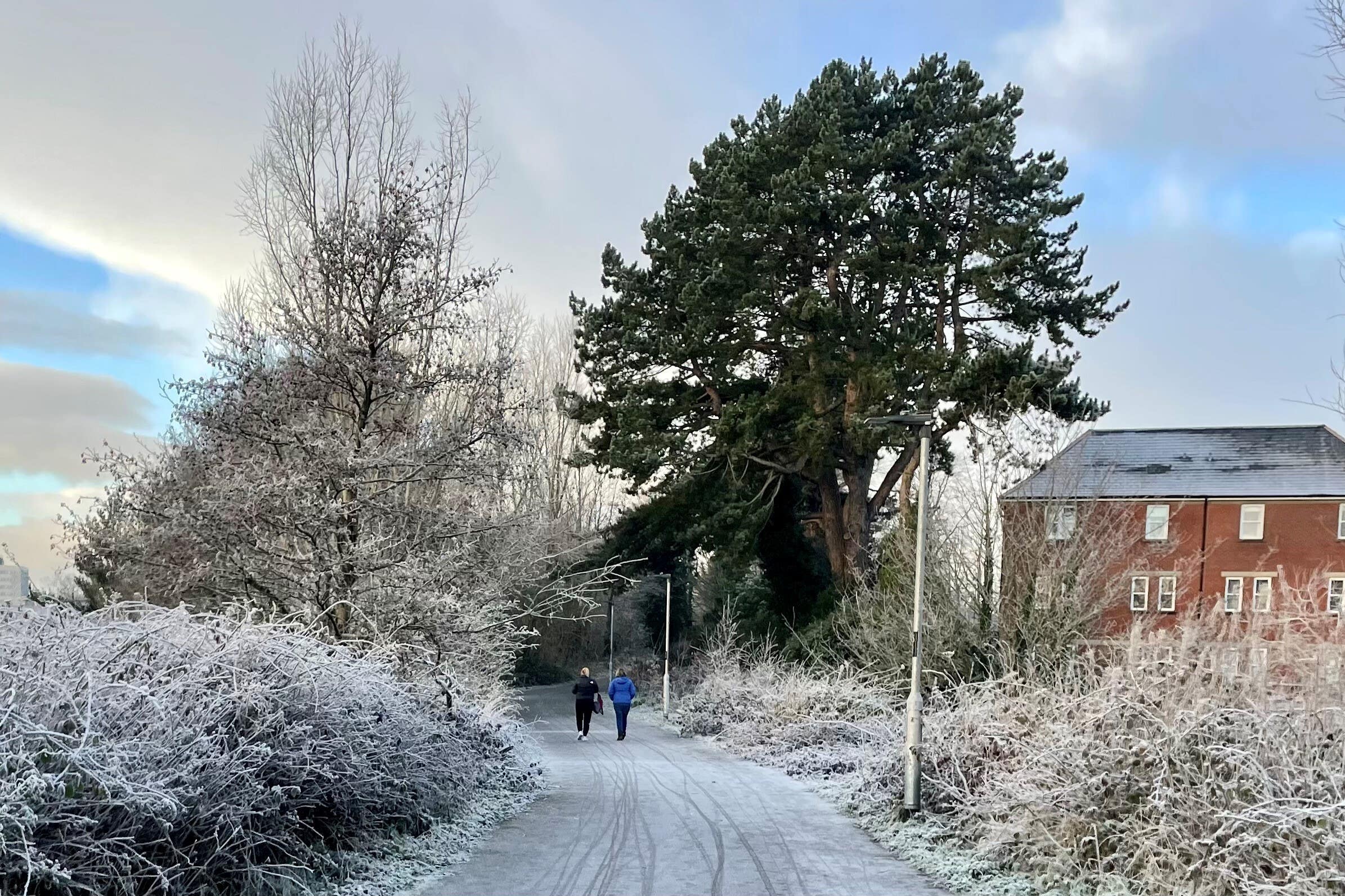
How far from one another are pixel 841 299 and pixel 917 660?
18.5 meters

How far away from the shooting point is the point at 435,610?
1389cm

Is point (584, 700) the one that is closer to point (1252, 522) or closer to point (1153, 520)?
point (1153, 520)

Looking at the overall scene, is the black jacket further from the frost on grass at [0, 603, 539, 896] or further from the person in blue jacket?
the frost on grass at [0, 603, 539, 896]

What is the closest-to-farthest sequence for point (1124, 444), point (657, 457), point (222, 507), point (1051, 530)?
point (222, 507) < point (1051, 530) < point (657, 457) < point (1124, 444)

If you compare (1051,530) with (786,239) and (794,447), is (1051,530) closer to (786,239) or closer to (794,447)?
(794,447)

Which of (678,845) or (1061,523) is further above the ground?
(1061,523)

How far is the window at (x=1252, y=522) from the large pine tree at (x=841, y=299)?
15.2 meters

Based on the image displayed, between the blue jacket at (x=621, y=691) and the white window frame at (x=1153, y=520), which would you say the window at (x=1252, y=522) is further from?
the blue jacket at (x=621, y=691)

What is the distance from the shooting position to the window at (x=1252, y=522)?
38844 mm

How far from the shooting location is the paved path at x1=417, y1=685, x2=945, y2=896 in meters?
9.59

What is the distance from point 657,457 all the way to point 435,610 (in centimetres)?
1636

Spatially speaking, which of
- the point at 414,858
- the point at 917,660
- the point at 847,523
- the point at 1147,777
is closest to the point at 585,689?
the point at 847,523

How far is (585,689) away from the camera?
83.6ft

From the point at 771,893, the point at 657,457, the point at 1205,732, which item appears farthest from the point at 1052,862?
the point at 657,457
